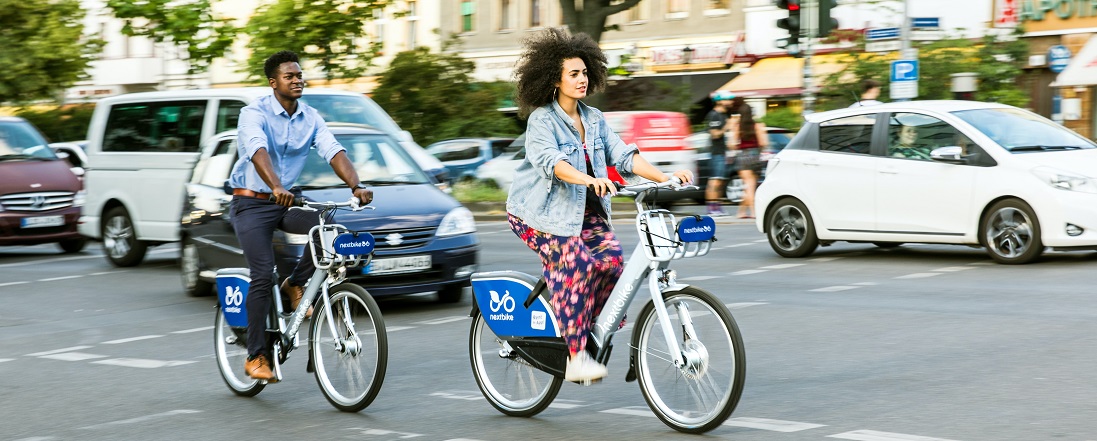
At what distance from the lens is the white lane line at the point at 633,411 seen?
693cm

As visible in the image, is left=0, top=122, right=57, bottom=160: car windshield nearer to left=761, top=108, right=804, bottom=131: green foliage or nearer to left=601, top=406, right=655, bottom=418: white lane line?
left=601, top=406, right=655, bottom=418: white lane line

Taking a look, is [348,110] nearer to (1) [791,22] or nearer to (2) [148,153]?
(2) [148,153]

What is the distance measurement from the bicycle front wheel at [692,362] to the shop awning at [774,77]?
30.2 m

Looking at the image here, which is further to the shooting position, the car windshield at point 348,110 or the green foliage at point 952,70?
the green foliage at point 952,70

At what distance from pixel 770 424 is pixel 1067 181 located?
7.60 m

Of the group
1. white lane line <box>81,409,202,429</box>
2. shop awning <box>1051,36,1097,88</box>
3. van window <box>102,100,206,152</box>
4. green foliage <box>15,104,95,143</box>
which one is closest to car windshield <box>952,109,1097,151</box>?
van window <box>102,100,206,152</box>

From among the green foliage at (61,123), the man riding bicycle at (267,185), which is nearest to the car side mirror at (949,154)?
the man riding bicycle at (267,185)

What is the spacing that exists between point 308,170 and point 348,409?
5213mm

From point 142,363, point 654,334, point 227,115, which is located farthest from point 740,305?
point 227,115

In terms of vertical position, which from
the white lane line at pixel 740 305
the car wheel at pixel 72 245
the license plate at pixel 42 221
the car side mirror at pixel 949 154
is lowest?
A: the car wheel at pixel 72 245

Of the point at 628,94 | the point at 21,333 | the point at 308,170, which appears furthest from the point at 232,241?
the point at 628,94

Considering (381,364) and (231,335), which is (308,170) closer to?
(231,335)

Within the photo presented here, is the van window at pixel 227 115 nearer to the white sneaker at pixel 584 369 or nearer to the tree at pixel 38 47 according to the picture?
the white sneaker at pixel 584 369

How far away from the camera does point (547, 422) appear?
6.89 m
